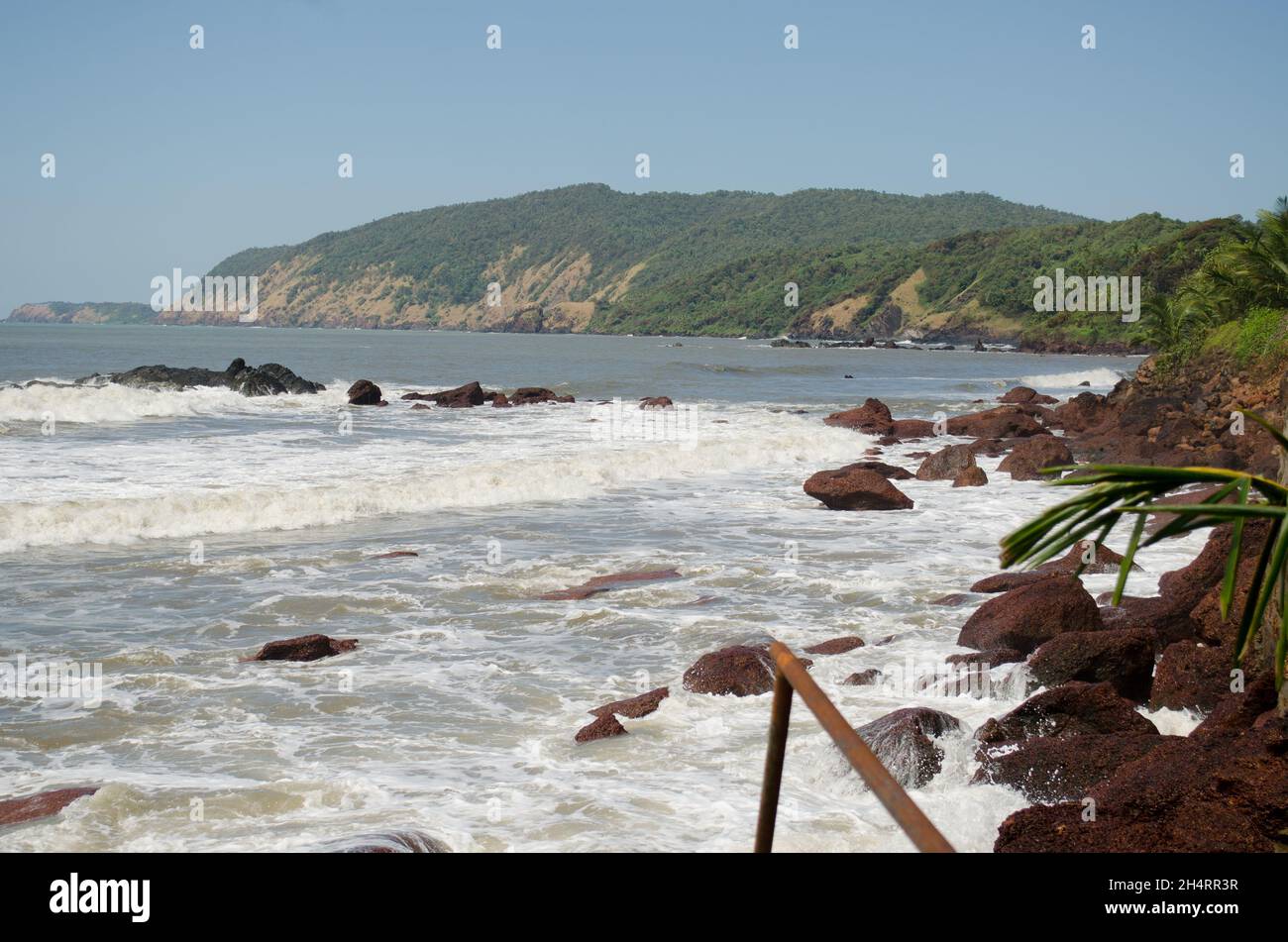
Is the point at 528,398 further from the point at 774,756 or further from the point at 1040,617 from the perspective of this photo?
the point at 774,756

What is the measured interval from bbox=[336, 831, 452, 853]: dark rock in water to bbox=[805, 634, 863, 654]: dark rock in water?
4887 millimetres

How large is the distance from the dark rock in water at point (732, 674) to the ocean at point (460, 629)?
18 cm

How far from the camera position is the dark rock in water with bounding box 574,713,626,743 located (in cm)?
784

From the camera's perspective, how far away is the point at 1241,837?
4.95 meters

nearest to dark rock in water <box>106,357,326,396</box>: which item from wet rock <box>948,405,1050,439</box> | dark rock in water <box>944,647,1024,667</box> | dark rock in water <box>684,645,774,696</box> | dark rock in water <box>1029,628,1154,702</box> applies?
wet rock <box>948,405,1050,439</box>

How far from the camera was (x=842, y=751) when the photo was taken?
221cm

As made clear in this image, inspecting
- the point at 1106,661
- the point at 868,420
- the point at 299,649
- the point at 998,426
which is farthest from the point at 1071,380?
the point at 299,649

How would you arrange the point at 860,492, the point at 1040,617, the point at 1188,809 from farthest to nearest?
1. the point at 860,492
2. the point at 1040,617
3. the point at 1188,809

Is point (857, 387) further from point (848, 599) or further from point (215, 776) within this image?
point (215, 776)

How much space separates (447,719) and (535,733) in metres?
0.73

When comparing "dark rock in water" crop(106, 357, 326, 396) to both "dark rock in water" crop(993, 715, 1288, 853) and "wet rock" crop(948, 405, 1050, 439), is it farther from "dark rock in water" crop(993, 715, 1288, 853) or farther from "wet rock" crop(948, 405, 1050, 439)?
"dark rock in water" crop(993, 715, 1288, 853)

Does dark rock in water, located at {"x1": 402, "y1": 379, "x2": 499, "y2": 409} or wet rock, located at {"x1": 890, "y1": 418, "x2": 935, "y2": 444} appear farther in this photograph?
dark rock in water, located at {"x1": 402, "y1": 379, "x2": 499, "y2": 409}

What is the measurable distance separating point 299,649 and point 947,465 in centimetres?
1556

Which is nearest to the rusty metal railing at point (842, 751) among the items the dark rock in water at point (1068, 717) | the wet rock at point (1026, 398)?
the dark rock in water at point (1068, 717)
